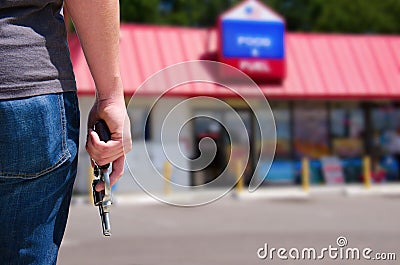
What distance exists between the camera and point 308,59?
2033 cm

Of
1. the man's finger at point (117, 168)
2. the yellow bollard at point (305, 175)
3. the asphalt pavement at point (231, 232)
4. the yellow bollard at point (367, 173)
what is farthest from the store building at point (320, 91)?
the man's finger at point (117, 168)

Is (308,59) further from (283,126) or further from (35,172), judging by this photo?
(35,172)

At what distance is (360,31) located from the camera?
39000mm

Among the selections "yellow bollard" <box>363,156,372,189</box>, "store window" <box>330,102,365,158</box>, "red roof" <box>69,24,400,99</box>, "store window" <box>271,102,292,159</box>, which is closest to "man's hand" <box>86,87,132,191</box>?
"red roof" <box>69,24,400,99</box>

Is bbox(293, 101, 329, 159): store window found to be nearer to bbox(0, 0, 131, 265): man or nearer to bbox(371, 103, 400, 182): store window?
bbox(371, 103, 400, 182): store window

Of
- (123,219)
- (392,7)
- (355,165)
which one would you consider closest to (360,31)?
(392,7)

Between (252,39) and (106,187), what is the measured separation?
17206mm

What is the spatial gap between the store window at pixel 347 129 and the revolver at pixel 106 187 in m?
19.7

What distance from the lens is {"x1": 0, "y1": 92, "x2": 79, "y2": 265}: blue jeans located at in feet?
5.13

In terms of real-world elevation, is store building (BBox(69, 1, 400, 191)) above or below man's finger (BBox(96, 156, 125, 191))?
above

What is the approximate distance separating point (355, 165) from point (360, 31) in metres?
20.1

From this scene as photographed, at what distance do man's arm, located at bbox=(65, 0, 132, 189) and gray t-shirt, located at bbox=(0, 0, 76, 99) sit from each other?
71mm

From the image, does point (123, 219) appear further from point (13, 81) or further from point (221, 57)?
point (13, 81)

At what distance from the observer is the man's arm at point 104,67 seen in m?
1.67
